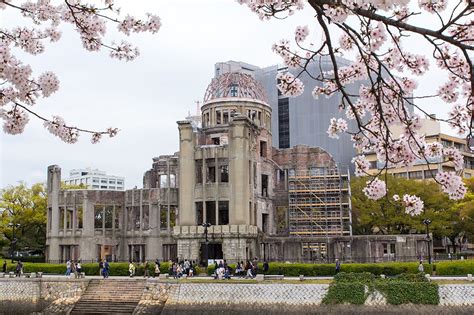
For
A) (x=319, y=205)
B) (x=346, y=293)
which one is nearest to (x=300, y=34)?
(x=346, y=293)

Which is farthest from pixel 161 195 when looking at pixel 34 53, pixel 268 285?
pixel 34 53

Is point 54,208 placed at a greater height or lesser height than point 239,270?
greater

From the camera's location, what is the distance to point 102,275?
37.3m

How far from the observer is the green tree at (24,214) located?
2211 inches

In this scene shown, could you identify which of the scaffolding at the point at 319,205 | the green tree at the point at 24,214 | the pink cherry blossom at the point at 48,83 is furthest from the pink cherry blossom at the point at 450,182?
the green tree at the point at 24,214

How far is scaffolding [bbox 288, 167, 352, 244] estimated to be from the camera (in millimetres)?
51094

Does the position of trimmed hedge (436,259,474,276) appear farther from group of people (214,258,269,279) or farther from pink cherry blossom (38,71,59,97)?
pink cherry blossom (38,71,59,97)

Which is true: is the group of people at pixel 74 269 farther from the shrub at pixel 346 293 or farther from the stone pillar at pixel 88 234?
the shrub at pixel 346 293

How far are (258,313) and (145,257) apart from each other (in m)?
22.3

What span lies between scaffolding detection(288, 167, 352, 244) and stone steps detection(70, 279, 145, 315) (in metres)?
21.2

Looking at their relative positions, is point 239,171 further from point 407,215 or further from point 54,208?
point 54,208

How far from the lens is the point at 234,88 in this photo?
2131 inches

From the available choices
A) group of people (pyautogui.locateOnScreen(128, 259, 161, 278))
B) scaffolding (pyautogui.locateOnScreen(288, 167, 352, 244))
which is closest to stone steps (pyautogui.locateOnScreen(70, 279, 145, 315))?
group of people (pyautogui.locateOnScreen(128, 259, 161, 278))

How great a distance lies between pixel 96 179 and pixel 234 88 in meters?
110
